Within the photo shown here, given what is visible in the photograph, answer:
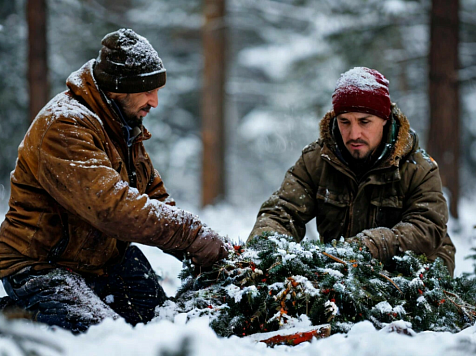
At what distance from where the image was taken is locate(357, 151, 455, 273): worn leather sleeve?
156 inches

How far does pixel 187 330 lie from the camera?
218 cm

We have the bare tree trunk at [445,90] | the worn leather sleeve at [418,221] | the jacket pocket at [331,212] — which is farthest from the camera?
the bare tree trunk at [445,90]

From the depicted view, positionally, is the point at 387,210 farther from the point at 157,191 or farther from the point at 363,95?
the point at 157,191

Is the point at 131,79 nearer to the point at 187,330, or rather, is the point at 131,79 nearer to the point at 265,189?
the point at 187,330

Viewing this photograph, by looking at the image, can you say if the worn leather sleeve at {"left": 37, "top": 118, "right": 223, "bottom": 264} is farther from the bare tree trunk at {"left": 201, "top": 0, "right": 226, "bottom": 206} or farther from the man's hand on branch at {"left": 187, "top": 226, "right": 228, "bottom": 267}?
the bare tree trunk at {"left": 201, "top": 0, "right": 226, "bottom": 206}

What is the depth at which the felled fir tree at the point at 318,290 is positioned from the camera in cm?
321

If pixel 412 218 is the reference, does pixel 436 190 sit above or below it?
above

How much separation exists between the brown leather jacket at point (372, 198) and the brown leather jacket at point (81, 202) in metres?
1.20

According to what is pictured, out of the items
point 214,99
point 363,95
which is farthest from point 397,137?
point 214,99

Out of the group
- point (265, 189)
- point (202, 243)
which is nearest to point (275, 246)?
point (202, 243)

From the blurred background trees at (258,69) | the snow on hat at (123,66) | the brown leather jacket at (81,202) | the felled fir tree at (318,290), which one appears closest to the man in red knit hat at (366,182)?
the felled fir tree at (318,290)

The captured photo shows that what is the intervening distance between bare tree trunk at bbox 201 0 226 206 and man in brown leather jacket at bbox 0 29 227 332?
1140 centimetres

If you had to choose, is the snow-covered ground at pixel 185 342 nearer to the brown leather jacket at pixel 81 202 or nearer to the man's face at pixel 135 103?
the brown leather jacket at pixel 81 202

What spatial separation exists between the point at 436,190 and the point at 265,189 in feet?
71.6
